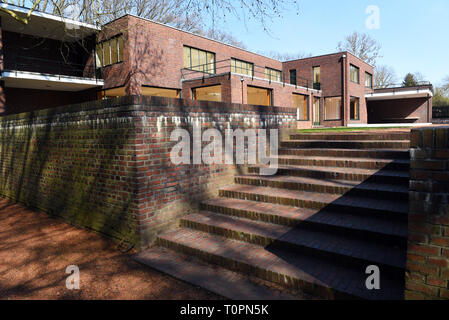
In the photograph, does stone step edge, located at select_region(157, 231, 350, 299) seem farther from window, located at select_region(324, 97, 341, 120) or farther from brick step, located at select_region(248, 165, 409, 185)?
window, located at select_region(324, 97, 341, 120)

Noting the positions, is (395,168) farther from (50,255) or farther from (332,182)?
(50,255)

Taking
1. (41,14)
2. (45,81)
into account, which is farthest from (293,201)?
(41,14)

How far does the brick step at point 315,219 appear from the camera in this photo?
342 cm

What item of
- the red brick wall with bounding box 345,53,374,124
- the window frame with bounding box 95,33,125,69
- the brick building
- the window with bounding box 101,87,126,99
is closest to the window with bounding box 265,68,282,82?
the brick building

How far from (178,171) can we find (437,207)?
3.52m

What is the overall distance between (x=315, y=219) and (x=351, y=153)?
2.36 meters

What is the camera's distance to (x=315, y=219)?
3963 millimetres

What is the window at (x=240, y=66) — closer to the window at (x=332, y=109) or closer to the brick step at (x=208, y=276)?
the window at (x=332, y=109)

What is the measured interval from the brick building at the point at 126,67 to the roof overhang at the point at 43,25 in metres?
0.05

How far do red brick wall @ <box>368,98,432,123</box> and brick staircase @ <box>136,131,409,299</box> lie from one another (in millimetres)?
29846

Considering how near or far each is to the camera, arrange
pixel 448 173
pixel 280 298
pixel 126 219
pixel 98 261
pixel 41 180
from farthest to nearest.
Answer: pixel 41 180, pixel 126 219, pixel 98 261, pixel 280 298, pixel 448 173

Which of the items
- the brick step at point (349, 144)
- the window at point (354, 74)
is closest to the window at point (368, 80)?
the window at point (354, 74)
